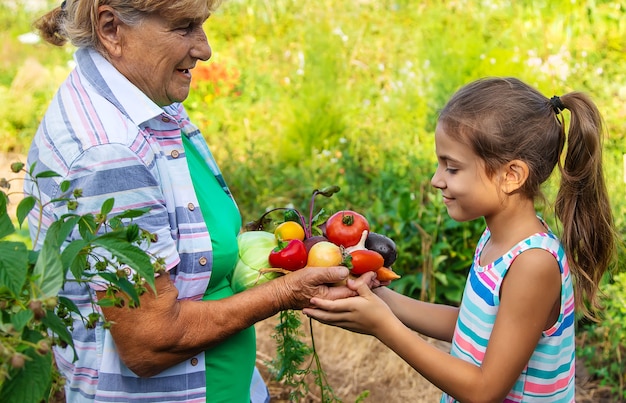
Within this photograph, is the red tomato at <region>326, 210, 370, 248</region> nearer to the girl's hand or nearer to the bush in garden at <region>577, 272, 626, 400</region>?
the girl's hand

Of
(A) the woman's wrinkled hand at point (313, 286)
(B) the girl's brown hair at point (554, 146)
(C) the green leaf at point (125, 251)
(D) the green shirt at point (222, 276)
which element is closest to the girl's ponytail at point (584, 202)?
(B) the girl's brown hair at point (554, 146)

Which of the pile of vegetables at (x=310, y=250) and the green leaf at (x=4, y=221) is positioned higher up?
the green leaf at (x=4, y=221)

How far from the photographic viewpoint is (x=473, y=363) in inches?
75.6

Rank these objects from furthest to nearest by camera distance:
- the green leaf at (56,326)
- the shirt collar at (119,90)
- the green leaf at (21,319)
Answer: the shirt collar at (119,90), the green leaf at (56,326), the green leaf at (21,319)

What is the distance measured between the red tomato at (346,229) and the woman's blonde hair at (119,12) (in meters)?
0.65

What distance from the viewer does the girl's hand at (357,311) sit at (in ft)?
6.38

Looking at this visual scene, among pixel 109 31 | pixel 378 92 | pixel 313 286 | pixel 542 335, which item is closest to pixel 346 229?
pixel 313 286

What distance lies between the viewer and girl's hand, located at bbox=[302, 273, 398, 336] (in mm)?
1944

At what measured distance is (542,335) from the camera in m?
1.90

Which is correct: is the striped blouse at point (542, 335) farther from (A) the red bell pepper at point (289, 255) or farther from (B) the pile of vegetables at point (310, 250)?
(A) the red bell pepper at point (289, 255)

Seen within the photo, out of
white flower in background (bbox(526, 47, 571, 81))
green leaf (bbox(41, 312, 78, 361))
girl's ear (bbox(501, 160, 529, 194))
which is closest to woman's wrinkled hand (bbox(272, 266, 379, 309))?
girl's ear (bbox(501, 160, 529, 194))

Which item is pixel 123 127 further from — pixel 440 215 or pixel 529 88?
pixel 440 215

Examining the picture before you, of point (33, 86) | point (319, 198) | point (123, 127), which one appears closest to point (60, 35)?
point (123, 127)

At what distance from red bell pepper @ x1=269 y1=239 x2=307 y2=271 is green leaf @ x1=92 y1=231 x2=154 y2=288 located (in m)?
0.71
